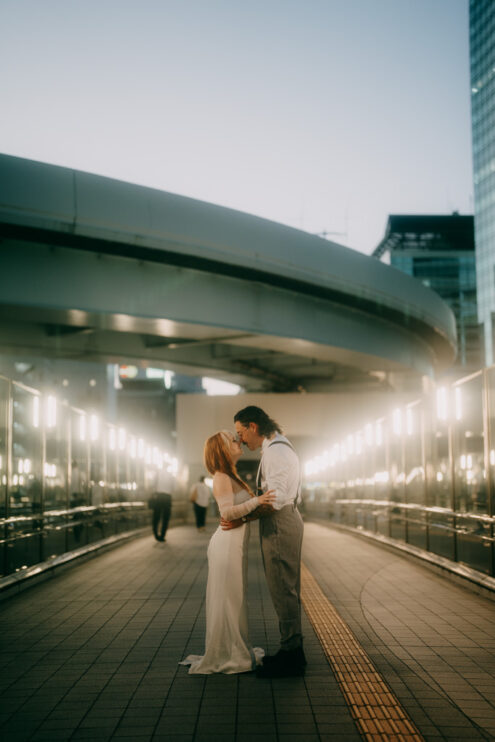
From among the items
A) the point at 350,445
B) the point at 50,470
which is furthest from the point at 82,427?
the point at 350,445

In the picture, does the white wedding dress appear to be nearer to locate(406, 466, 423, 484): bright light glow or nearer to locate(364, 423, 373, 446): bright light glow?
locate(406, 466, 423, 484): bright light glow

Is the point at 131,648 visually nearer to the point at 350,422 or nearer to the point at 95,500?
the point at 95,500

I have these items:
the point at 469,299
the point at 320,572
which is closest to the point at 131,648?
the point at 320,572

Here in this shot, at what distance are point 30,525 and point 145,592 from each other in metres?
1.79

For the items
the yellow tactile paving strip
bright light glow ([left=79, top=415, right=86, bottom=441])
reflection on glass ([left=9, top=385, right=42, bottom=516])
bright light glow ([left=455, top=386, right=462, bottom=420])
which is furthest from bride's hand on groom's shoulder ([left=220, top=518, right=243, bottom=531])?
bright light glow ([left=79, top=415, right=86, bottom=441])

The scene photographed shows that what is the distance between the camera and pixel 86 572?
10414 mm

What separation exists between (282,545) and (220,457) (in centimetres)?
69

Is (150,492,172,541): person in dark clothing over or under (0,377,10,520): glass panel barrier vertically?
under

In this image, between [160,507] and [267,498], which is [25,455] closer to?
[267,498]

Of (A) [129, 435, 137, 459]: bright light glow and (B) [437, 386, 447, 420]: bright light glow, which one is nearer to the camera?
(B) [437, 386, 447, 420]: bright light glow

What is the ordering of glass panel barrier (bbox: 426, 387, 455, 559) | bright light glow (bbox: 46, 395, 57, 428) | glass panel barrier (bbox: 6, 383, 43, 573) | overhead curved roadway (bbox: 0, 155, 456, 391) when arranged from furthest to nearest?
overhead curved roadway (bbox: 0, 155, 456, 391) < bright light glow (bbox: 46, 395, 57, 428) < glass panel barrier (bbox: 426, 387, 455, 559) < glass panel barrier (bbox: 6, 383, 43, 573)

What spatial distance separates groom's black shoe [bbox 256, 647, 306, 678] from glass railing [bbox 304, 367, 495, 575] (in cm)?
379

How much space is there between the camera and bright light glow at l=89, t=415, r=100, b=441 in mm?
13969

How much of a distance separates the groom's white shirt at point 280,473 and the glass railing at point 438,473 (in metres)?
3.62
